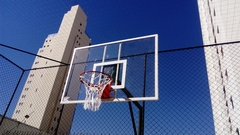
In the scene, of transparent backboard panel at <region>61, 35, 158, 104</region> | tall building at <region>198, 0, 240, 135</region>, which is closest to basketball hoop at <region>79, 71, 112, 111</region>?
transparent backboard panel at <region>61, 35, 158, 104</region>

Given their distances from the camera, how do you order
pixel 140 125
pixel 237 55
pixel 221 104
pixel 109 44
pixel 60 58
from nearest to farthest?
pixel 140 125
pixel 109 44
pixel 237 55
pixel 221 104
pixel 60 58

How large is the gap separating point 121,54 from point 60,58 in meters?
28.5

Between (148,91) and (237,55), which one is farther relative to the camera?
(237,55)

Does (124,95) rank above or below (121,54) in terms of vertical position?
below

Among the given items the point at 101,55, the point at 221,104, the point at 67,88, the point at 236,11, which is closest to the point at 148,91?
the point at 101,55

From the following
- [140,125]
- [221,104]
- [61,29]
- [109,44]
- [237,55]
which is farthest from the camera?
[61,29]

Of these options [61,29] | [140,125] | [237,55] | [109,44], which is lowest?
[140,125]

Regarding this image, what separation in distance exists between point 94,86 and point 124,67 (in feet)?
2.48

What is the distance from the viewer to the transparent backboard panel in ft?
12.4

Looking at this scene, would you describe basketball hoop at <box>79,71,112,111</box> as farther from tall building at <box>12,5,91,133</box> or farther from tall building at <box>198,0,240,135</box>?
tall building at <box>12,5,91,133</box>

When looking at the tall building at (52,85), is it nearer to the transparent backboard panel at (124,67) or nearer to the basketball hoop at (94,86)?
the transparent backboard panel at (124,67)

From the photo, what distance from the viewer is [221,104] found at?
10195mm

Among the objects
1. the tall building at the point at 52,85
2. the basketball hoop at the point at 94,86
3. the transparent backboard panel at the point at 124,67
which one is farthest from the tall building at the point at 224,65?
the tall building at the point at 52,85

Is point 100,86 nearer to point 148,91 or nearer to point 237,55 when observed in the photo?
point 148,91
